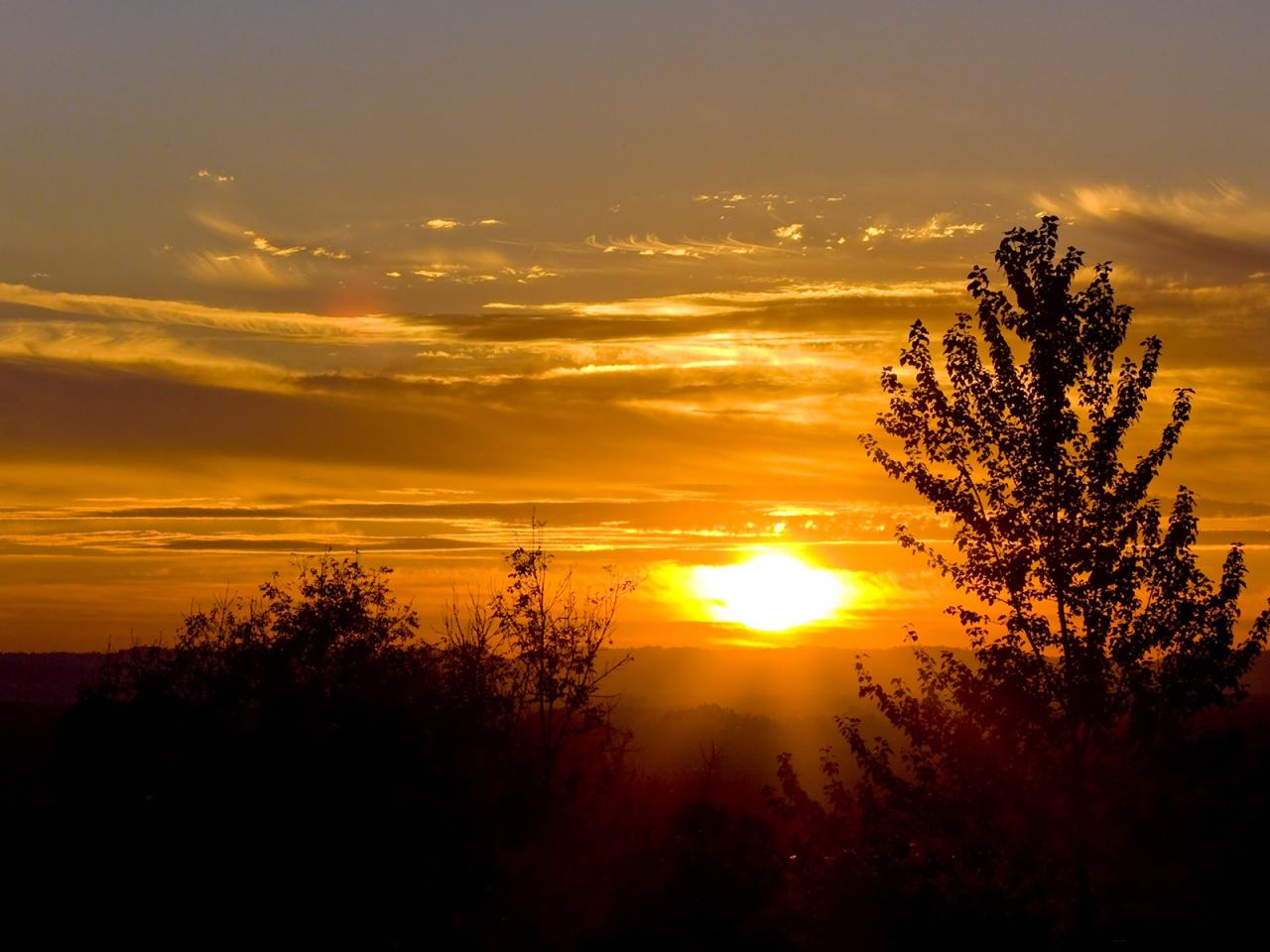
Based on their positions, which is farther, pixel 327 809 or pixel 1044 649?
pixel 327 809

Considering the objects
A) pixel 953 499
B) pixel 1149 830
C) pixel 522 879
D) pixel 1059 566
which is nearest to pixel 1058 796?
pixel 1149 830

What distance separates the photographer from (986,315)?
925 inches

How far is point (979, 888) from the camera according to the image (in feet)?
75.6

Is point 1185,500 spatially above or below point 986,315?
below

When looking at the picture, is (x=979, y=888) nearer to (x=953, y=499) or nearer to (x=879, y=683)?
(x=879, y=683)

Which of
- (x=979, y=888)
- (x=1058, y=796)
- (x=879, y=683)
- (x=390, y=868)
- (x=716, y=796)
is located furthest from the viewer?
(x=716, y=796)

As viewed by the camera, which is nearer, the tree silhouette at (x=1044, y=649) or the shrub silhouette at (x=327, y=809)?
the tree silhouette at (x=1044, y=649)

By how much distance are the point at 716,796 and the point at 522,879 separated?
36.1m

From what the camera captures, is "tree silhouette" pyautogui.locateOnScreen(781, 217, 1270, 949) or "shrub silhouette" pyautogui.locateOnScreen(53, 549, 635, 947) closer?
"tree silhouette" pyautogui.locateOnScreen(781, 217, 1270, 949)

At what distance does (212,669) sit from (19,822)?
11440 mm

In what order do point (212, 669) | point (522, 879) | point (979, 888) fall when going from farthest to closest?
1. point (212, 669)
2. point (522, 879)
3. point (979, 888)

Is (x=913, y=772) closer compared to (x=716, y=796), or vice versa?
(x=913, y=772)

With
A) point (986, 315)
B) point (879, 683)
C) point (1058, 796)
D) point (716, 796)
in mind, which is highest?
point (986, 315)

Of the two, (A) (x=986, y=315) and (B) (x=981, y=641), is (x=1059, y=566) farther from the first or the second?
(A) (x=986, y=315)
